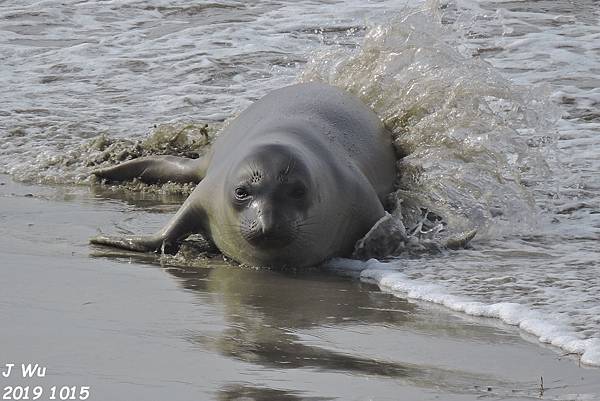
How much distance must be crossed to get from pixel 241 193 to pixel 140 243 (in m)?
0.74

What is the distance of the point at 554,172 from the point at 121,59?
5496mm

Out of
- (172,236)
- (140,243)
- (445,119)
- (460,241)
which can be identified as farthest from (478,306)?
(445,119)

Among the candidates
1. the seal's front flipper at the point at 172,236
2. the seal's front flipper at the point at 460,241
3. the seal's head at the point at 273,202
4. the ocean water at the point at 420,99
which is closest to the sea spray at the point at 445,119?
the ocean water at the point at 420,99

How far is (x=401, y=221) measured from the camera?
664cm

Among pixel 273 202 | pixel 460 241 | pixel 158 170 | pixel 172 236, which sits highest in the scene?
pixel 273 202

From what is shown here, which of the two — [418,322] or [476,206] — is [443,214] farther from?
[418,322]

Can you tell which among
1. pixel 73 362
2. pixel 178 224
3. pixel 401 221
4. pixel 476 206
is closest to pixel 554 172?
pixel 476 206

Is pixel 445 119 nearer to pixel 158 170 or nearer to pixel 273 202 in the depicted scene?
pixel 158 170

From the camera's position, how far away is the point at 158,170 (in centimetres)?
830

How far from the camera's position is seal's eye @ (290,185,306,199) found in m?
5.80

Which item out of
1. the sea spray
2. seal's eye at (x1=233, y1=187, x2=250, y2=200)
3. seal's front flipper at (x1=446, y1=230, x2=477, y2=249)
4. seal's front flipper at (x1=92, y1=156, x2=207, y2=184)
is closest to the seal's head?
seal's eye at (x1=233, y1=187, x2=250, y2=200)

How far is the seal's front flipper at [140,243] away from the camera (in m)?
6.27

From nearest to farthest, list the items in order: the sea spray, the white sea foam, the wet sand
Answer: the wet sand < the white sea foam < the sea spray

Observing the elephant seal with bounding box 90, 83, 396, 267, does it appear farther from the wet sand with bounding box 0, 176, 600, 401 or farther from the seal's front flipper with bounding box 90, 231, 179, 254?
the wet sand with bounding box 0, 176, 600, 401
